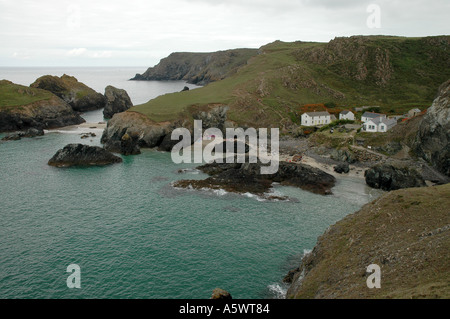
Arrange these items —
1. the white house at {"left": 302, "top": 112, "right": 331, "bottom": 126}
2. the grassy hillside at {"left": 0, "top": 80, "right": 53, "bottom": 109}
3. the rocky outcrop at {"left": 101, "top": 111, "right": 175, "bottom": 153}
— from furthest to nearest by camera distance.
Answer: the grassy hillside at {"left": 0, "top": 80, "right": 53, "bottom": 109} → the white house at {"left": 302, "top": 112, "right": 331, "bottom": 126} → the rocky outcrop at {"left": 101, "top": 111, "right": 175, "bottom": 153}

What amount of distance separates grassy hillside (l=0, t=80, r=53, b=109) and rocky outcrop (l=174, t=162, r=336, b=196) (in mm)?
98454

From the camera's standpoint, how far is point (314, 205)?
187 ft

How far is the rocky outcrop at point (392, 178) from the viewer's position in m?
63.0

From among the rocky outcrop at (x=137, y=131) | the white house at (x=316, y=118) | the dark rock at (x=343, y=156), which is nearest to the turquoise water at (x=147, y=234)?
the dark rock at (x=343, y=156)

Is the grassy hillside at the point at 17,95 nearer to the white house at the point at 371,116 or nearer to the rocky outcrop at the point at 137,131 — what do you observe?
the rocky outcrop at the point at 137,131

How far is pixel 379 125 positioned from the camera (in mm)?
93062

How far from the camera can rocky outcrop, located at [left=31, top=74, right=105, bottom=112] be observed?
543 feet

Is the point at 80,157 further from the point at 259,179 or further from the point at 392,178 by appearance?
the point at 392,178

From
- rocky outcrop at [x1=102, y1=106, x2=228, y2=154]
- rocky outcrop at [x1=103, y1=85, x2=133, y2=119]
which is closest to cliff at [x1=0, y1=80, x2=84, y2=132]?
rocky outcrop at [x1=103, y1=85, x2=133, y2=119]

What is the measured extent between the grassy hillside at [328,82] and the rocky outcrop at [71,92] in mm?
62310

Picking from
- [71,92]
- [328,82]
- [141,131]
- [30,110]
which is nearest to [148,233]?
[141,131]

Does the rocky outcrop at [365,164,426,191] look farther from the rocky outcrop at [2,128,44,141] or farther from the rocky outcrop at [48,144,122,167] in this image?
the rocky outcrop at [2,128,44,141]
